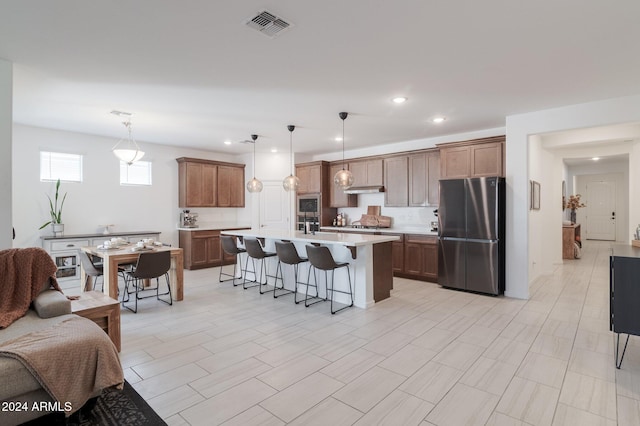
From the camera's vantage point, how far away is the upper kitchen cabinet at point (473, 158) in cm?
510

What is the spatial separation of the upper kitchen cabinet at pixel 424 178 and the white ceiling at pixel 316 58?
1.23 metres

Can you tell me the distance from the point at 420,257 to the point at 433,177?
59.8 inches

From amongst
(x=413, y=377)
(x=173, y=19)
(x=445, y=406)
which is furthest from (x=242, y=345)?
(x=173, y=19)

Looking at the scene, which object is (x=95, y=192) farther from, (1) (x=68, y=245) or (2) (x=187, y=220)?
(2) (x=187, y=220)

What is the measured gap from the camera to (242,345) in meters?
3.20

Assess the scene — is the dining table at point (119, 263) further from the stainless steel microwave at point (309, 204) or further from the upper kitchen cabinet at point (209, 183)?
the stainless steel microwave at point (309, 204)

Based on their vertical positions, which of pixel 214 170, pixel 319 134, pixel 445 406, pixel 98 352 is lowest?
pixel 445 406

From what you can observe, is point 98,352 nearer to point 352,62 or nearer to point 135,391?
point 135,391

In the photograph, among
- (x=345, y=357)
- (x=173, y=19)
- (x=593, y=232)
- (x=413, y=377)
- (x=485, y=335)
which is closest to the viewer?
(x=173, y=19)

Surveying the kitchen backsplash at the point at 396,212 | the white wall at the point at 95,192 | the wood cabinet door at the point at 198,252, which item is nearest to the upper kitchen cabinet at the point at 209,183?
the white wall at the point at 95,192

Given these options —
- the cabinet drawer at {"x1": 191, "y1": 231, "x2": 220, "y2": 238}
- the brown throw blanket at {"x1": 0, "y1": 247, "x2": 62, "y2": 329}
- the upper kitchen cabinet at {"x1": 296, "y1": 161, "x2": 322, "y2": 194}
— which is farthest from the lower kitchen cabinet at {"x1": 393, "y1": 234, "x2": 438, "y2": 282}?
the brown throw blanket at {"x1": 0, "y1": 247, "x2": 62, "y2": 329}

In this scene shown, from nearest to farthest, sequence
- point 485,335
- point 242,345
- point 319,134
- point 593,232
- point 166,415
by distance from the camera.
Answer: point 166,415, point 242,345, point 485,335, point 319,134, point 593,232

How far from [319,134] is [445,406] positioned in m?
4.80

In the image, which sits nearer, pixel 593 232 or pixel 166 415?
pixel 166 415
